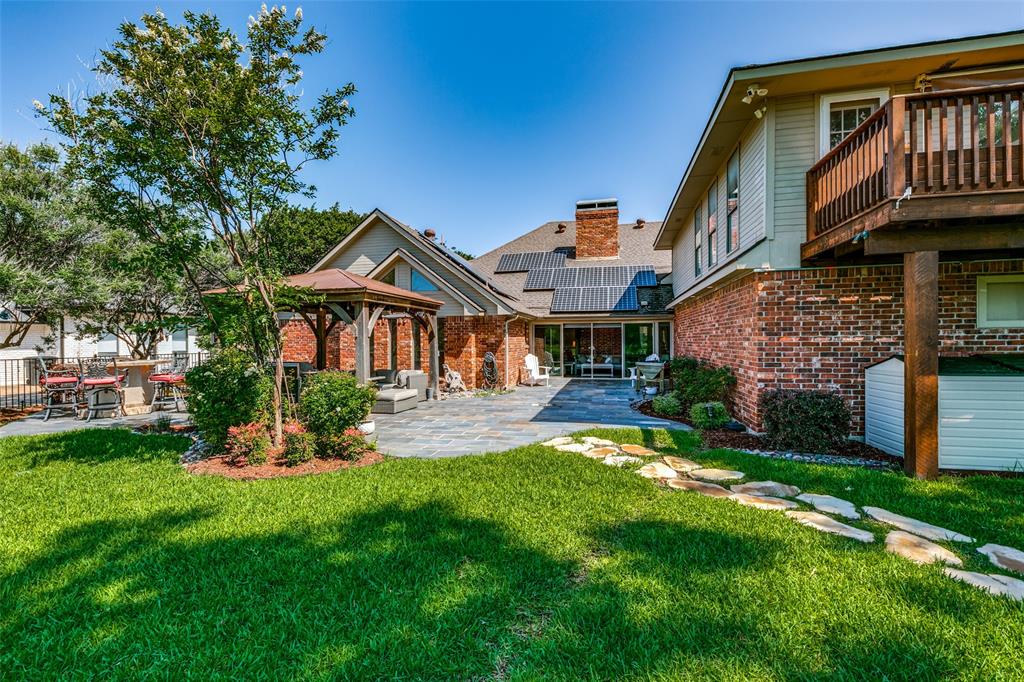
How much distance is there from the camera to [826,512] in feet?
13.4

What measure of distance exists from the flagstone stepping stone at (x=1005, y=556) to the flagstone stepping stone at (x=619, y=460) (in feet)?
10.0

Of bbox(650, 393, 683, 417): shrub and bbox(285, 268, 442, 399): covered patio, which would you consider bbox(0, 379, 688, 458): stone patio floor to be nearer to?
bbox(650, 393, 683, 417): shrub

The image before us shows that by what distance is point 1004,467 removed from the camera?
17.0 ft

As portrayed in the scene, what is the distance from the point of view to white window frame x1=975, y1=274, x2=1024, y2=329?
630 cm

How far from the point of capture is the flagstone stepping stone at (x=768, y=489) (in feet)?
14.9

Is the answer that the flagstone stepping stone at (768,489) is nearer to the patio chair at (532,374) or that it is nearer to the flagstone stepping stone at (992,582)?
the flagstone stepping stone at (992,582)

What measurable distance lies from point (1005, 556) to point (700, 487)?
2.16 metres

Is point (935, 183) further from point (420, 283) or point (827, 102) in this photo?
point (420, 283)

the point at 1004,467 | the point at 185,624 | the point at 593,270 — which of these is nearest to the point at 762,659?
the point at 185,624

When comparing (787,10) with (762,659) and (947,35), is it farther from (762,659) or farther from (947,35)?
(762,659)

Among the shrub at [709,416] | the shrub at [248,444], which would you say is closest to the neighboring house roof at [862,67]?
the shrub at [709,416]

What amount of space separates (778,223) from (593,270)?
12.9 metres

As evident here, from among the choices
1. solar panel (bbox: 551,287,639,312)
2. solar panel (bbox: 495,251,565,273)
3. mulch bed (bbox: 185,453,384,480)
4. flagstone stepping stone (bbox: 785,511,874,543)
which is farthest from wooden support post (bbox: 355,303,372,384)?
solar panel (bbox: 495,251,565,273)

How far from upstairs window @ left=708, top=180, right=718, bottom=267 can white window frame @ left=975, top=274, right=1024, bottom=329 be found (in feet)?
14.0
